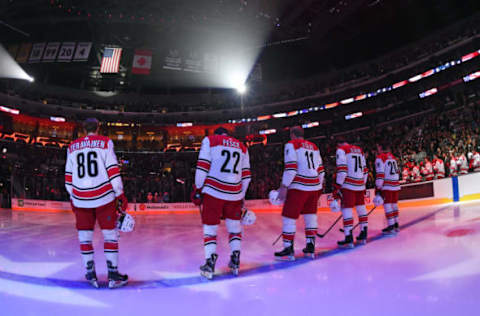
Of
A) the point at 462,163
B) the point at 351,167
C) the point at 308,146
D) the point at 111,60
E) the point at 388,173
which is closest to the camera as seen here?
the point at 308,146

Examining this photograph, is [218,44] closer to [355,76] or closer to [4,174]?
[355,76]

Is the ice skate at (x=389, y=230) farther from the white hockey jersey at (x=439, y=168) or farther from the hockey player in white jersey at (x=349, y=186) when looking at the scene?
the white hockey jersey at (x=439, y=168)

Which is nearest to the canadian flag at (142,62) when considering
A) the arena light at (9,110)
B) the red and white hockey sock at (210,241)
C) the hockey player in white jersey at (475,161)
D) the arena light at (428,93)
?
the arena light at (9,110)

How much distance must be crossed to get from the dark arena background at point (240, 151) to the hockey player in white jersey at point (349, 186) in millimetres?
49

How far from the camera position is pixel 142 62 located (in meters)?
17.7

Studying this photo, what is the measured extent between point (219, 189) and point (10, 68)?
25137 mm

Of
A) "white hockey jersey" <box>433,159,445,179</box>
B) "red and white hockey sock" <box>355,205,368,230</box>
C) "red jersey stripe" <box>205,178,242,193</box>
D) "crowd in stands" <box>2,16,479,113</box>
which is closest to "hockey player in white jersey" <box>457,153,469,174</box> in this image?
"white hockey jersey" <box>433,159,445,179</box>

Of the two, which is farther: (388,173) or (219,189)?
(388,173)

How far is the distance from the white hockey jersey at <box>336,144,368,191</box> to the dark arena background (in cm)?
9

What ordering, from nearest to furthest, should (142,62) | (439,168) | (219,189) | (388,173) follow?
1. (219,189)
2. (388,173)
3. (439,168)
4. (142,62)

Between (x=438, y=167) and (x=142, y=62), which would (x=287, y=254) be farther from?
(x=142, y=62)

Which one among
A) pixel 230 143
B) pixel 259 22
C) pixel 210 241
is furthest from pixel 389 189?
pixel 259 22

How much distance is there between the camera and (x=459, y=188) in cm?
1182

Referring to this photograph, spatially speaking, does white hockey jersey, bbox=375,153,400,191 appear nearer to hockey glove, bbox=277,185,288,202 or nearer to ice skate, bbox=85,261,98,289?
hockey glove, bbox=277,185,288,202
